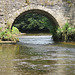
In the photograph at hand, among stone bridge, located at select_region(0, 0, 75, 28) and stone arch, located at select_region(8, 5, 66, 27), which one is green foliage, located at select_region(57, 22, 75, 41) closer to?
stone arch, located at select_region(8, 5, 66, 27)

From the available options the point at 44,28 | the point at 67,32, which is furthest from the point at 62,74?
the point at 44,28

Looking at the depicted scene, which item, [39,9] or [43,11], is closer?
[39,9]

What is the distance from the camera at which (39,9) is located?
50.6 ft

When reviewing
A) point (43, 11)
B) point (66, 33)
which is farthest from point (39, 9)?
point (66, 33)

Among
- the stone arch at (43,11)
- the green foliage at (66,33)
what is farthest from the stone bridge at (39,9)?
the green foliage at (66,33)

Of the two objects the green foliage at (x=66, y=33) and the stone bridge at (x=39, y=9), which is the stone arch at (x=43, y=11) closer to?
the stone bridge at (x=39, y=9)

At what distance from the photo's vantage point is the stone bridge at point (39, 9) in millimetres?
15065

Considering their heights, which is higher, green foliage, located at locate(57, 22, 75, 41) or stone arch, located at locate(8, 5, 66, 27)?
stone arch, located at locate(8, 5, 66, 27)

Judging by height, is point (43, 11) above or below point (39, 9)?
below

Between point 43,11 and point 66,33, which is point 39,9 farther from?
point 66,33

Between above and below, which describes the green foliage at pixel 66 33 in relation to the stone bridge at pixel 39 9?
below

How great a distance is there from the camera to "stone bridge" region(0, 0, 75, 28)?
593 inches

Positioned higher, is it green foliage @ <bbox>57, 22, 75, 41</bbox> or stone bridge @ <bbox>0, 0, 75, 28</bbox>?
stone bridge @ <bbox>0, 0, 75, 28</bbox>

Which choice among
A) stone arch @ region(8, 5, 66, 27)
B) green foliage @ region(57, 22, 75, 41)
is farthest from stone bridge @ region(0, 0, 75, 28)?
green foliage @ region(57, 22, 75, 41)
